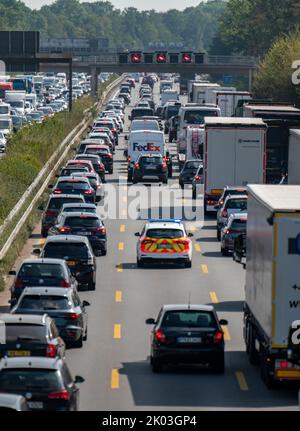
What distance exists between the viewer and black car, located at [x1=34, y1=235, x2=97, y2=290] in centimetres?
4097

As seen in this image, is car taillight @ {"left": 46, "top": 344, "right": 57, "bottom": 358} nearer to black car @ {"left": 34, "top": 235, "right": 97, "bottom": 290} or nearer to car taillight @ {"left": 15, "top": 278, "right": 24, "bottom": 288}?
car taillight @ {"left": 15, "top": 278, "right": 24, "bottom": 288}

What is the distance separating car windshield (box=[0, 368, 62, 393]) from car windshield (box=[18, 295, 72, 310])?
8.37m

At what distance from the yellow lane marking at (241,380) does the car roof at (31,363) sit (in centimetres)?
556

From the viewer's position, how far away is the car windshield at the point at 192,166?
74500 mm

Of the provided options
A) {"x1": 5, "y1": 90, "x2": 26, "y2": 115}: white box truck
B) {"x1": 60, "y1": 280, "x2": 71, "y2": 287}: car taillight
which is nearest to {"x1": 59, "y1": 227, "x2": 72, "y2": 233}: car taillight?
{"x1": 60, "y1": 280, "x2": 71, "y2": 287}: car taillight

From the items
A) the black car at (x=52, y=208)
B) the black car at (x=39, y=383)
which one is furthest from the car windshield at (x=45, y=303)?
the black car at (x=52, y=208)

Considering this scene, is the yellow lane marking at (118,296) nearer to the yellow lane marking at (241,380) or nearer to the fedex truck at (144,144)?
the yellow lane marking at (241,380)

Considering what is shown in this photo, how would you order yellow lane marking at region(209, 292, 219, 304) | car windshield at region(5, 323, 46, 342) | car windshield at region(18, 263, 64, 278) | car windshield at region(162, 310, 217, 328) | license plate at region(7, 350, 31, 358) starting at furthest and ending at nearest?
yellow lane marking at region(209, 292, 219, 304) < car windshield at region(18, 263, 64, 278) < car windshield at region(162, 310, 217, 328) < car windshield at region(5, 323, 46, 342) < license plate at region(7, 350, 31, 358)

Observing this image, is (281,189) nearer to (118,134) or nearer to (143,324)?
(143,324)

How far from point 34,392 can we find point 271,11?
15385cm

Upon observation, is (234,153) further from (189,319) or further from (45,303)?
(189,319)

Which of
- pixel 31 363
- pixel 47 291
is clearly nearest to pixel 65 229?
pixel 47 291

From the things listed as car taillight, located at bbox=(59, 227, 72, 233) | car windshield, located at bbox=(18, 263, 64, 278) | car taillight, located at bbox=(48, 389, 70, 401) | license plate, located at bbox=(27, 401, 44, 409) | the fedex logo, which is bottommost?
the fedex logo
